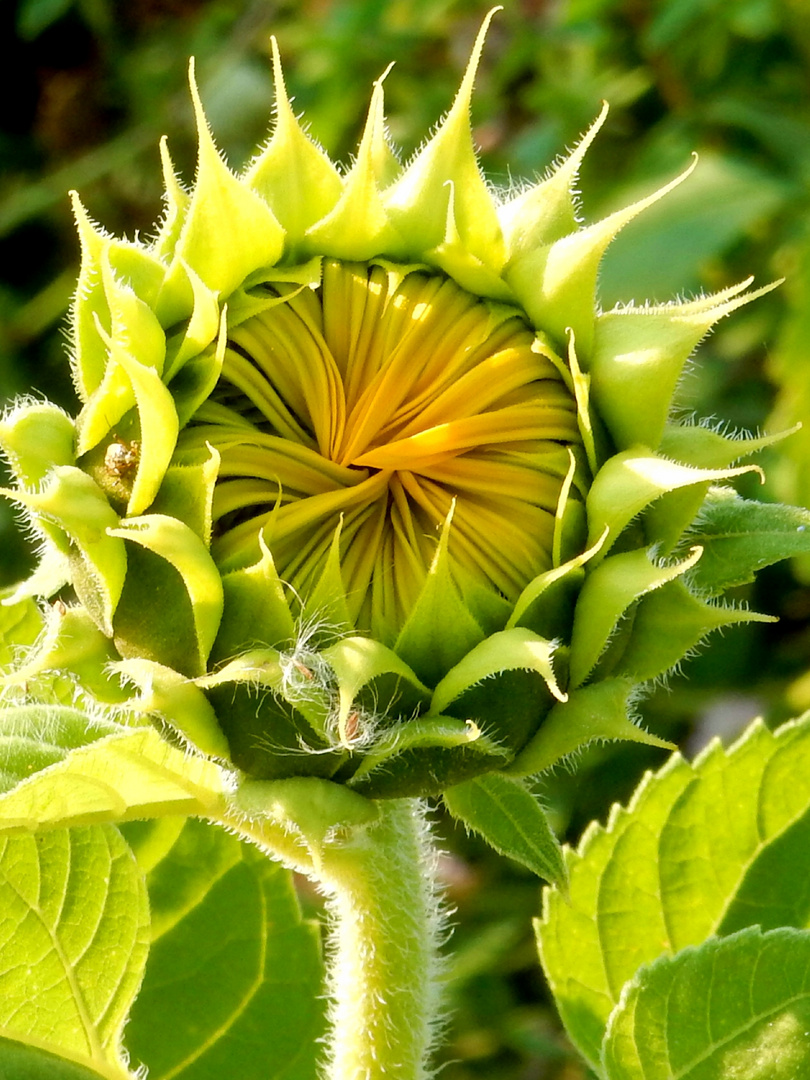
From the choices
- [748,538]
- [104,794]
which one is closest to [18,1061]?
[104,794]

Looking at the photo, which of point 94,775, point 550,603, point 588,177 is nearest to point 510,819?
point 550,603

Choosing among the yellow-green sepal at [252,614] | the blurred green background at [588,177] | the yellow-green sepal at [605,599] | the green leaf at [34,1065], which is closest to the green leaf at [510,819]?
the yellow-green sepal at [605,599]

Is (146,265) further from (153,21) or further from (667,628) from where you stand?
(153,21)

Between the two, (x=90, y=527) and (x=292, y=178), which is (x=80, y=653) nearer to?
(x=90, y=527)

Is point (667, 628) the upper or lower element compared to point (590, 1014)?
upper

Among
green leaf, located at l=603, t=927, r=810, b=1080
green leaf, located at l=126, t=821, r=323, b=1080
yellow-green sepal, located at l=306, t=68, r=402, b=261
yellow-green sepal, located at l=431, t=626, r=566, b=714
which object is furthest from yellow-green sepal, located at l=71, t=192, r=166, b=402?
green leaf, located at l=603, t=927, r=810, b=1080

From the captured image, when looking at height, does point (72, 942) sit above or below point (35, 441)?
below
